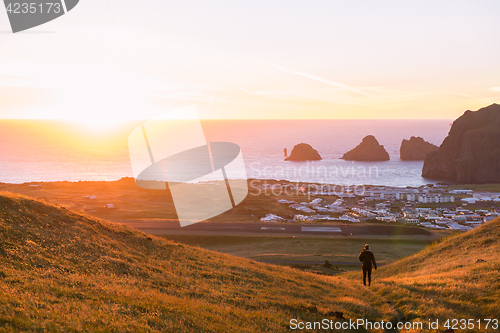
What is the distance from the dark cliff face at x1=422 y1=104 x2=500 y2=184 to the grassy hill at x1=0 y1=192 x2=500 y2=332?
11092cm

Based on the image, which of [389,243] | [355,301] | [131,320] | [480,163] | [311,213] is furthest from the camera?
[480,163]

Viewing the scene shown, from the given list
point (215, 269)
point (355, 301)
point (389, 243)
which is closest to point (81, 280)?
point (215, 269)

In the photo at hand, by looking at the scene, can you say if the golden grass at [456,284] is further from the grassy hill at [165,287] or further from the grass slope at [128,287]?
the grass slope at [128,287]

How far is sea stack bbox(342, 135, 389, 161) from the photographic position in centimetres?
15638

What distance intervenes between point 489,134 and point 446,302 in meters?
130

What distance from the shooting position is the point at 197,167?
401 feet

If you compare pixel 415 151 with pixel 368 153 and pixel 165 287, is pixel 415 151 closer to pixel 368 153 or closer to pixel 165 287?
pixel 368 153

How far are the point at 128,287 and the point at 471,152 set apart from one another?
5113 inches

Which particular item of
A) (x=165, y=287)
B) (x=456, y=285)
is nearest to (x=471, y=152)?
(x=456, y=285)

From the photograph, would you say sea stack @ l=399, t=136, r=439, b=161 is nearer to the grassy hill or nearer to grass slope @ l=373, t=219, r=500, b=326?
grass slope @ l=373, t=219, r=500, b=326

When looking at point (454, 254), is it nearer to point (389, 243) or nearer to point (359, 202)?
point (389, 243)

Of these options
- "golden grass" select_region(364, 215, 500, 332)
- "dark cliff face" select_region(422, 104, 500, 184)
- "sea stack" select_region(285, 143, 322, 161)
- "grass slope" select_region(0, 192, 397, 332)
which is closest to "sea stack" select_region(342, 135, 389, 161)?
"sea stack" select_region(285, 143, 322, 161)

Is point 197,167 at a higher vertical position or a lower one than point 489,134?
lower

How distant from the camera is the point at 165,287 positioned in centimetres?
1048
